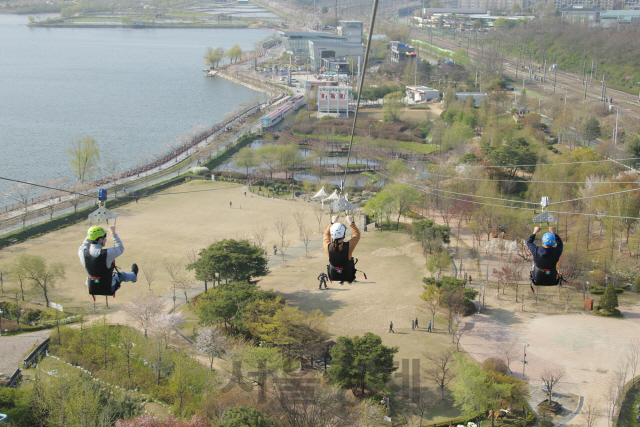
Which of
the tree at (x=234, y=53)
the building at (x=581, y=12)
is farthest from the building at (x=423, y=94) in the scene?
the building at (x=581, y=12)

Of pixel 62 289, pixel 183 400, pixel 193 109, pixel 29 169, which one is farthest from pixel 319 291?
pixel 193 109

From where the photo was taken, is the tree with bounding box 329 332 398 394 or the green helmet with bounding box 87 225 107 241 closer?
the green helmet with bounding box 87 225 107 241

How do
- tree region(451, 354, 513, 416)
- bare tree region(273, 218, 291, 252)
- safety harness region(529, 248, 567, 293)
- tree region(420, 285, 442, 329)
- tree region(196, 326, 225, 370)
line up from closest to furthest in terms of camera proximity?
safety harness region(529, 248, 567, 293) < tree region(451, 354, 513, 416) < tree region(196, 326, 225, 370) < tree region(420, 285, 442, 329) < bare tree region(273, 218, 291, 252)

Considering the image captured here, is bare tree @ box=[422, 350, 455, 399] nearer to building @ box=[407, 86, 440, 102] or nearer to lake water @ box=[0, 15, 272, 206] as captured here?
lake water @ box=[0, 15, 272, 206]

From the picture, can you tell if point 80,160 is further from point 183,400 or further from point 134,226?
point 183,400

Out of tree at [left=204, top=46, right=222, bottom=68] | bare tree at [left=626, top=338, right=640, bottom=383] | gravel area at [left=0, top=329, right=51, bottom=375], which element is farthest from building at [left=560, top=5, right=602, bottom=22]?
gravel area at [left=0, top=329, right=51, bottom=375]

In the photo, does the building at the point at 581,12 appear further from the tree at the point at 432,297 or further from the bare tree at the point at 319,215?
the tree at the point at 432,297

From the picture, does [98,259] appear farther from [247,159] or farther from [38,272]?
[247,159]
